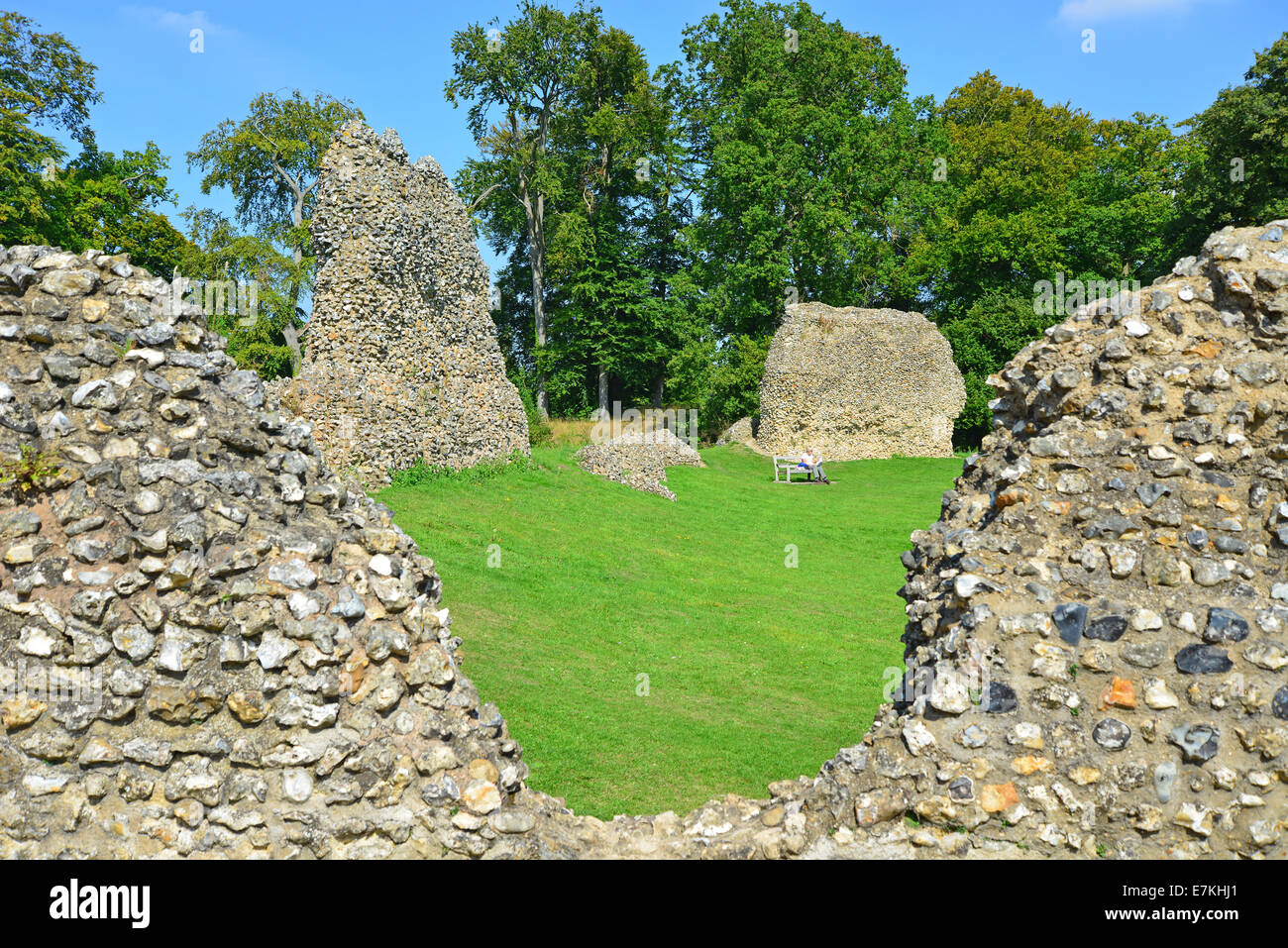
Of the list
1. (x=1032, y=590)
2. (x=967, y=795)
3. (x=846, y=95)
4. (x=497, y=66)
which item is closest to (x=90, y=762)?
(x=967, y=795)

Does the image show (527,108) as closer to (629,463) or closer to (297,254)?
(297,254)

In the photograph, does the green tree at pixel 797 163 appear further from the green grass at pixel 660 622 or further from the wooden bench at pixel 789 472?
the green grass at pixel 660 622

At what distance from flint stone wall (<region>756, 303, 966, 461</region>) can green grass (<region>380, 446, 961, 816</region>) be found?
12.5m

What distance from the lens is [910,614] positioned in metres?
Answer: 7.38

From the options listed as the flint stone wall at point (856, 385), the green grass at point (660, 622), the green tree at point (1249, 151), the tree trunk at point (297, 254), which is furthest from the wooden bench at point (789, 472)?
the tree trunk at point (297, 254)

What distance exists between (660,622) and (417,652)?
7.30 meters

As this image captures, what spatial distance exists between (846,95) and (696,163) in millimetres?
8325

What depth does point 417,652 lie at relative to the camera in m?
5.73

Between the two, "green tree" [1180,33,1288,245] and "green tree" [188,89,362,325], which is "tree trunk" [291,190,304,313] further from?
"green tree" [1180,33,1288,245]

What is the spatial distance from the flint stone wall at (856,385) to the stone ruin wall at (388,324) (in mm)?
18791

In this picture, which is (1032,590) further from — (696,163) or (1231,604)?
(696,163)

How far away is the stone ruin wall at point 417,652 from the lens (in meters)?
5.01

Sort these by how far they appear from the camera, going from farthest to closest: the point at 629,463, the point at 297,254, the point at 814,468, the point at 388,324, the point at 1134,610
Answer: the point at 297,254
the point at 814,468
the point at 629,463
the point at 388,324
the point at 1134,610

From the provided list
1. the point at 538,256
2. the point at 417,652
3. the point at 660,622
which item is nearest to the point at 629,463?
the point at 660,622
